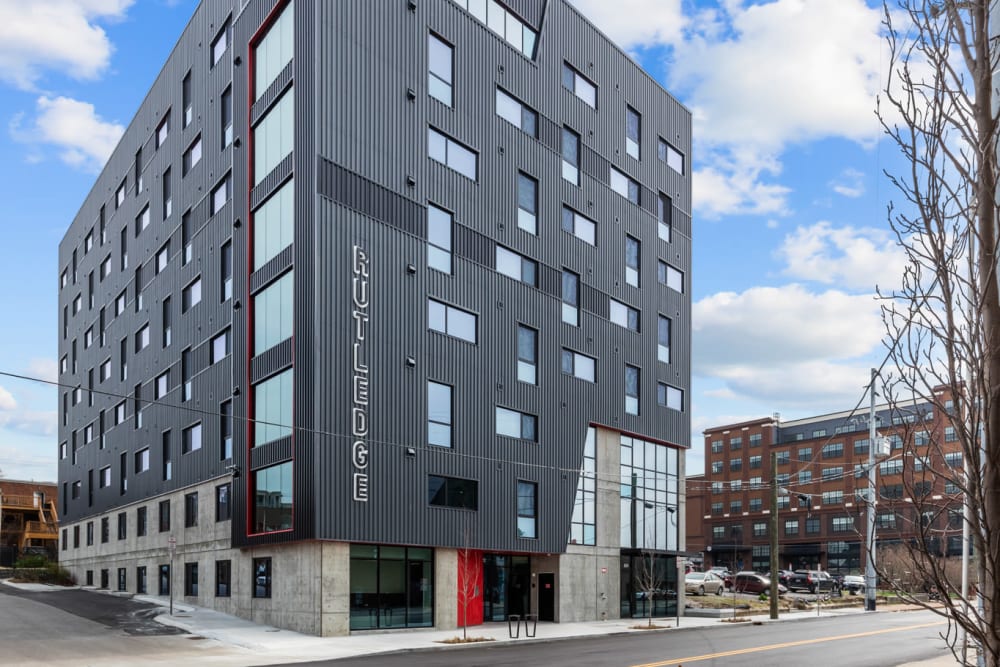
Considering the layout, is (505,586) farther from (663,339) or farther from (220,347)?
(663,339)

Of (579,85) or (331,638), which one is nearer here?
(331,638)

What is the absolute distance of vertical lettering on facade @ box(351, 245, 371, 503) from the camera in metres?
32.7

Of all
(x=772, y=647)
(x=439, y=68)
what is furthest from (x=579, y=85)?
(x=772, y=647)

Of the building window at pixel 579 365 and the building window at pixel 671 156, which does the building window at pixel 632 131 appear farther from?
the building window at pixel 579 365

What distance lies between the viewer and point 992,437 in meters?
4.44

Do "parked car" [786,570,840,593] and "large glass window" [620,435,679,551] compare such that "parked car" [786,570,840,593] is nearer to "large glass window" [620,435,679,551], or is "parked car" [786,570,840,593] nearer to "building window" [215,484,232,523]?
"large glass window" [620,435,679,551]

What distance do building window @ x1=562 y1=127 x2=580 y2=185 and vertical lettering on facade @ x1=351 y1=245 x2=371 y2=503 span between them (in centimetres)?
1353

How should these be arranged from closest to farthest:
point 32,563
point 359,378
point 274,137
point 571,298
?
point 359,378, point 274,137, point 571,298, point 32,563

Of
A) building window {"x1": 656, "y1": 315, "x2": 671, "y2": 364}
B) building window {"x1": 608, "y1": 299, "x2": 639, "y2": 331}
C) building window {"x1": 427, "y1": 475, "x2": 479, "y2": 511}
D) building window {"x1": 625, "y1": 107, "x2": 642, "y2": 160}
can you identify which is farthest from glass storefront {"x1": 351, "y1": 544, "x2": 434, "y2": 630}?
building window {"x1": 625, "y1": 107, "x2": 642, "y2": 160}

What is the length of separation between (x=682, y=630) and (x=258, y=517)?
55.0ft

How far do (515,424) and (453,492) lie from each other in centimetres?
487

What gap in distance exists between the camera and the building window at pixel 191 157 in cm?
4472

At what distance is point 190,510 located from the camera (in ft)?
142

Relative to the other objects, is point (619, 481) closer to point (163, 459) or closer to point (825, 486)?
point (163, 459)
